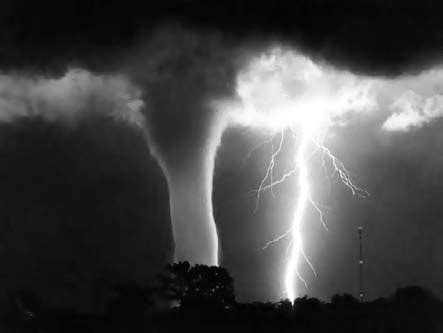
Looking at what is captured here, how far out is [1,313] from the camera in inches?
2581

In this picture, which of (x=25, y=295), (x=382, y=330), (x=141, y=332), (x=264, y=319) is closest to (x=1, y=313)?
(x=25, y=295)

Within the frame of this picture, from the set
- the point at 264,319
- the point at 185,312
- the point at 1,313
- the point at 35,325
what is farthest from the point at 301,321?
the point at 1,313

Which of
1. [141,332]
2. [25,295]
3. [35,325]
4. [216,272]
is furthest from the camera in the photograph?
[25,295]

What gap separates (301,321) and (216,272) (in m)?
8.15

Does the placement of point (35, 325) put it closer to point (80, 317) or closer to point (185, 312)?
point (80, 317)

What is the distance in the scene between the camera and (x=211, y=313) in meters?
59.1

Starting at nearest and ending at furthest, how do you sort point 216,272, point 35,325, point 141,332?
1. point 141,332
2. point 35,325
3. point 216,272

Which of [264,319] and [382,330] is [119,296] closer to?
[264,319]

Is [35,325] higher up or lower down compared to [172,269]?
lower down

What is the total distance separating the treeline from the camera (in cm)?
5801

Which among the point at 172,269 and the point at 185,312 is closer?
the point at 185,312

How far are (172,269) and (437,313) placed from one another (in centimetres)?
1793

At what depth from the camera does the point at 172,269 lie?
65.6 meters

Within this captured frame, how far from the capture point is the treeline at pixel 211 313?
5801 centimetres
